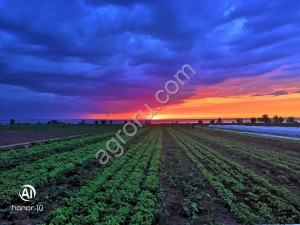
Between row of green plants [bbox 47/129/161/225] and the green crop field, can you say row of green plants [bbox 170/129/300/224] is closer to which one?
the green crop field

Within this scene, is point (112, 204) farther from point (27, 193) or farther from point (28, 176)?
point (28, 176)

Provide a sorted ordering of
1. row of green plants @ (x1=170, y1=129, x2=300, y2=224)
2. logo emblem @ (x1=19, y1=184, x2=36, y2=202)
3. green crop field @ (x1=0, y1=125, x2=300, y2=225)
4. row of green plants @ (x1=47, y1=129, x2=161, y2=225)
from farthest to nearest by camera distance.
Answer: logo emblem @ (x1=19, y1=184, x2=36, y2=202)
row of green plants @ (x1=170, y1=129, x2=300, y2=224)
green crop field @ (x1=0, y1=125, x2=300, y2=225)
row of green plants @ (x1=47, y1=129, x2=161, y2=225)

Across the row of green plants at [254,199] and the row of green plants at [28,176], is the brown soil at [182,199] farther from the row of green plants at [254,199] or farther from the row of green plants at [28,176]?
the row of green plants at [28,176]

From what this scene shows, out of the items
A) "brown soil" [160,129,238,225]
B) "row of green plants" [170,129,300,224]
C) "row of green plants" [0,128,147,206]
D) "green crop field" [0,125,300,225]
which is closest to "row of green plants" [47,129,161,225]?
"green crop field" [0,125,300,225]

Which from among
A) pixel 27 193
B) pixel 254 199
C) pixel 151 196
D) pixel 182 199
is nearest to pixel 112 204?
pixel 151 196

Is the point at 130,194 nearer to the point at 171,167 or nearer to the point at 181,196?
Answer: the point at 181,196

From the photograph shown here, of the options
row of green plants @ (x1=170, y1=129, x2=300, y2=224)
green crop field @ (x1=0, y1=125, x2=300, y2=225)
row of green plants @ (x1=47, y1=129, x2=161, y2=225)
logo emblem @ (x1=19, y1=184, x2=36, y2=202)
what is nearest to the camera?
row of green plants @ (x1=47, y1=129, x2=161, y2=225)

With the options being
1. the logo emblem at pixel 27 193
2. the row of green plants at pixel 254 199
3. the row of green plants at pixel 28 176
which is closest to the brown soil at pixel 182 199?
the row of green plants at pixel 254 199

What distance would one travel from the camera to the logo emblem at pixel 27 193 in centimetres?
608

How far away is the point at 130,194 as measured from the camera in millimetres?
6164

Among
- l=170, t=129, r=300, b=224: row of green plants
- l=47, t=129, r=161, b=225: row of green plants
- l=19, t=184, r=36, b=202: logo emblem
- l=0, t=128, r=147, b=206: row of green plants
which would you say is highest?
l=0, t=128, r=147, b=206: row of green plants

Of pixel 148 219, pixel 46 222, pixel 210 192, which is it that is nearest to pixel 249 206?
pixel 210 192

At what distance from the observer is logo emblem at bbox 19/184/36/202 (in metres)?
6.08

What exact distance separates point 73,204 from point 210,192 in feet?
12.7
